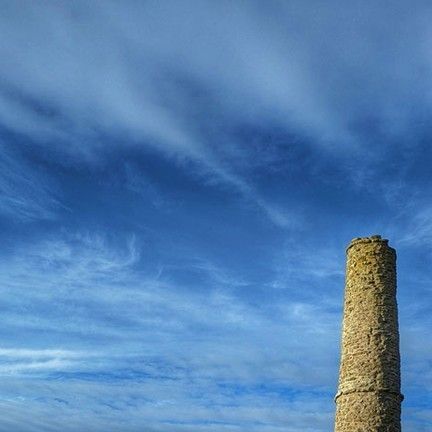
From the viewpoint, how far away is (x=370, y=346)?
18812 millimetres

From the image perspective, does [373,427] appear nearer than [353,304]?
Yes

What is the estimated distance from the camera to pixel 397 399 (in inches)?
732

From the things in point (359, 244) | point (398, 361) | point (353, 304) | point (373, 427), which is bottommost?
point (373, 427)

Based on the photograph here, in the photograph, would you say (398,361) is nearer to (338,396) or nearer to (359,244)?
(338,396)

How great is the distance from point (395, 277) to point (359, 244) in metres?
1.27

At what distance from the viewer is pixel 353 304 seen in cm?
1952

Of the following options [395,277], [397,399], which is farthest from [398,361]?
[395,277]

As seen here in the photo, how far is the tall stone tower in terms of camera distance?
18.3m

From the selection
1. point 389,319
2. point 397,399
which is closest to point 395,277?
point 389,319

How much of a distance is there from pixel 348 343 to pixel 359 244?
2659mm

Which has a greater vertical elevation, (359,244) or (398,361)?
(359,244)

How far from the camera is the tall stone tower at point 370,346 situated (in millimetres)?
18344

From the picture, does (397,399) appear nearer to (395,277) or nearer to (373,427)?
(373,427)

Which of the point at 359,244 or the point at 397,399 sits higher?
the point at 359,244
